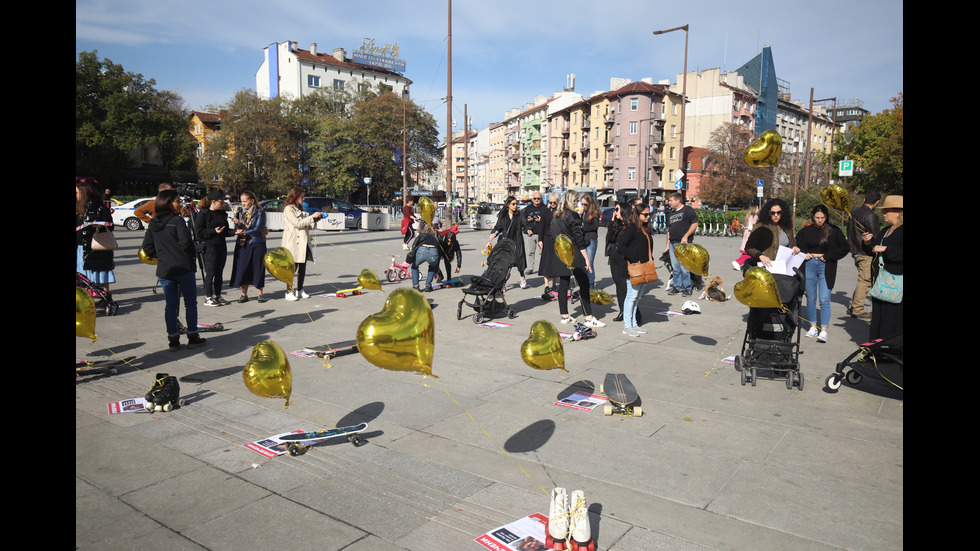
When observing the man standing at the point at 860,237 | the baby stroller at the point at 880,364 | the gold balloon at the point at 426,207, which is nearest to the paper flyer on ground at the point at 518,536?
the baby stroller at the point at 880,364

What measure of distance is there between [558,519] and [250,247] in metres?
7.90

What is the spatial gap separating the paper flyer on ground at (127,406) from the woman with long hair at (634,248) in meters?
5.46

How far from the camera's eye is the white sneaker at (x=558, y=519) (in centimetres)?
288

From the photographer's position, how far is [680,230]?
10.7m

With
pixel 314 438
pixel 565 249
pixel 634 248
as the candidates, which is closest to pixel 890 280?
pixel 634 248

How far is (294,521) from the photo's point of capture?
3182 mm

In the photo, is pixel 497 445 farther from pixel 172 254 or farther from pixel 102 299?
pixel 102 299

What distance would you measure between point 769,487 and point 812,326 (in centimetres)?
488

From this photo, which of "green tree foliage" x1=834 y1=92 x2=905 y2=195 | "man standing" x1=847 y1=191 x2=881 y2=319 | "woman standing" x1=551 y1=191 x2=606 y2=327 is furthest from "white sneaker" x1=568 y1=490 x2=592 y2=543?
"green tree foliage" x1=834 y1=92 x2=905 y2=195

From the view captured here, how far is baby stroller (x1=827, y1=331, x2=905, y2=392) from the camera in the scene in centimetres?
506
